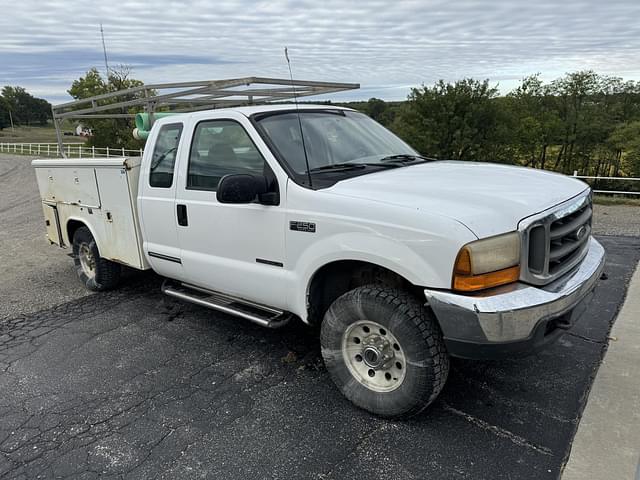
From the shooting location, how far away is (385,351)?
2.97 meters

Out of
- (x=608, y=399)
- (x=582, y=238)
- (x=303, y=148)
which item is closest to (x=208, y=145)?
(x=303, y=148)

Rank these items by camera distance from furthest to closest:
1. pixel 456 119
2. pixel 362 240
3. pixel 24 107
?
pixel 24 107 → pixel 456 119 → pixel 362 240

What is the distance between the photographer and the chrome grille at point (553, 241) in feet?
8.60

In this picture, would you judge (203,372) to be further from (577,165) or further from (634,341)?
(577,165)

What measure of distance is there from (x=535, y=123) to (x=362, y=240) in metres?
47.1

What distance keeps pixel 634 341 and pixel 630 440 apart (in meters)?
1.48

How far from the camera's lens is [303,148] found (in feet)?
11.6

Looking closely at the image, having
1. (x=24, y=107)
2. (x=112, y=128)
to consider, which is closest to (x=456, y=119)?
(x=112, y=128)

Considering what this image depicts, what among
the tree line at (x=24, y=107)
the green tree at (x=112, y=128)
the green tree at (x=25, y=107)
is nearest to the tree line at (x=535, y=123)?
the green tree at (x=112, y=128)

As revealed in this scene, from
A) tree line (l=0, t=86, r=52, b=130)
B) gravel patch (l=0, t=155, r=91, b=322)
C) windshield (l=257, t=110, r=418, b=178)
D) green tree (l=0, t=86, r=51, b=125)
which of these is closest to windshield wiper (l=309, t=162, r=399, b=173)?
windshield (l=257, t=110, r=418, b=178)

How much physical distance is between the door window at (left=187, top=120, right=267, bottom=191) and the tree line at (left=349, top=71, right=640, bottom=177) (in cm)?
2784

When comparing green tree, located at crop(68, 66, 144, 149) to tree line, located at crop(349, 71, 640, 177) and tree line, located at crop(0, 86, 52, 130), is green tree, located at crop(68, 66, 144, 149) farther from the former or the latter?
tree line, located at crop(0, 86, 52, 130)

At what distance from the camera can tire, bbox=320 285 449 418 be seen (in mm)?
2768

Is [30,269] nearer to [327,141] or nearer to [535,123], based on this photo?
[327,141]
